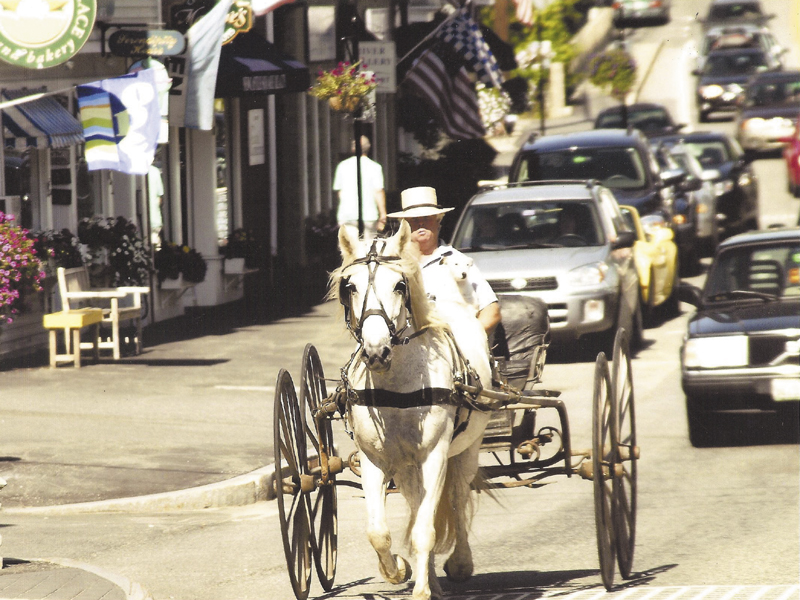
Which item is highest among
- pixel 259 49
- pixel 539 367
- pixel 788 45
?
pixel 788 45

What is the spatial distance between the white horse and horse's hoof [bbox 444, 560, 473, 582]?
0.68 m

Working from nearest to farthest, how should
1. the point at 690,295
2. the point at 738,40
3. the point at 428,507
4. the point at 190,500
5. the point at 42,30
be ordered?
the point at 428,507, the point at 190,500, the point at 690,295, the point at 42,30, the point at 738,40

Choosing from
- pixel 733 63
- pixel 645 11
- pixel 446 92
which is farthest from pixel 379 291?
pixel 645 11

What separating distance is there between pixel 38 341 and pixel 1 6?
4358 millimetres

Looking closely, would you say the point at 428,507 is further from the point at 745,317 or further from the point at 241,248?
the point at 241,248

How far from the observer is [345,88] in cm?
2042

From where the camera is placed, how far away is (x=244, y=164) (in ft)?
76.4

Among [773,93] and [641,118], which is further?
[641,118]

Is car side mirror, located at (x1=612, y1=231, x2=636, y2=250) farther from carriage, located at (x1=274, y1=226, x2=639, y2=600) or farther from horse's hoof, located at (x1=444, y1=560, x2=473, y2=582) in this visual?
horse's hoof, located at (x1=444, y1=560, x2=473, y2=582)

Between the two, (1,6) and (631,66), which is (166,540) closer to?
(1,6)

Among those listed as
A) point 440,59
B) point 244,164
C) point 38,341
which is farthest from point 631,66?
point 38,341

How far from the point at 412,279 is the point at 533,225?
972cm

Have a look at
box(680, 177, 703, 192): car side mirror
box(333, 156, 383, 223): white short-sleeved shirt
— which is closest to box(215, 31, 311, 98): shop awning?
box(333, 156, 383, 223): white short-sleeved shirt

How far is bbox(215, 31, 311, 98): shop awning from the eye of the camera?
1955 centimetres
